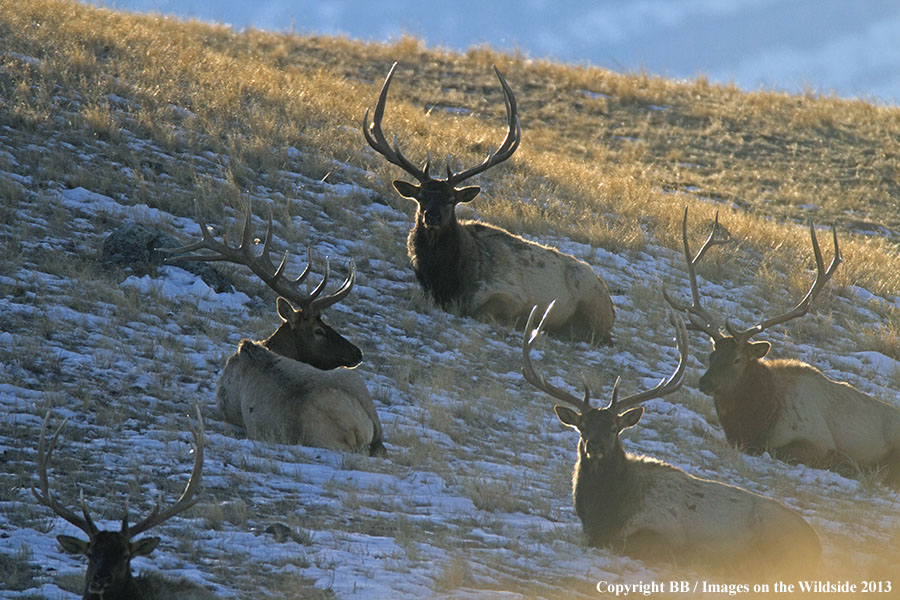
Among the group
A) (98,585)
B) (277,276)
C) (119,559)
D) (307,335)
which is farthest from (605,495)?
(277,276)

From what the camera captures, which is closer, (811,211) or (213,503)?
(213,503)

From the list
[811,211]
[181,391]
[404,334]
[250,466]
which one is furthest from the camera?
[811,211]

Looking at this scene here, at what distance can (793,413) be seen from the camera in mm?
9523

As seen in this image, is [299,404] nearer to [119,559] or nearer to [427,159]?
[119,559]

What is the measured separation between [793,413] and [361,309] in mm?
4724

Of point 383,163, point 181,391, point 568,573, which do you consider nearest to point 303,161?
point 383,163

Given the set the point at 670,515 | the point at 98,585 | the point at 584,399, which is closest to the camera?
the point at 98,585

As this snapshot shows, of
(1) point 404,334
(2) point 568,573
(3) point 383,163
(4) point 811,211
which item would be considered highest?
(4) point 811,211

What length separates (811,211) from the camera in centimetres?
2144

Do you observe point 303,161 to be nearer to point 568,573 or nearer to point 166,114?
point 166,114

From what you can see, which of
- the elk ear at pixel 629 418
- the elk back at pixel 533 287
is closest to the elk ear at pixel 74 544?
the elk ear at pixel 629 418

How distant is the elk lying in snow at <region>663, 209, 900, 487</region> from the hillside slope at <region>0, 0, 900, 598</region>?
0.87ft

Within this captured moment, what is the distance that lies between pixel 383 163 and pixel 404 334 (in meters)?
5.49

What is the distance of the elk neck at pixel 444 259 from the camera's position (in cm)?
1201
